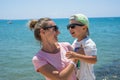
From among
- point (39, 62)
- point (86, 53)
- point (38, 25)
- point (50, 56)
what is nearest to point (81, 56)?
point (86, 53)

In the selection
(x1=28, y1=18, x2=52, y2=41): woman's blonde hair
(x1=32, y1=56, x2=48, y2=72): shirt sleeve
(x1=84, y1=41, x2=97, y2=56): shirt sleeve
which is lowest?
(x1=32, y1=56, x2=48, y2=72): shirt sleeve

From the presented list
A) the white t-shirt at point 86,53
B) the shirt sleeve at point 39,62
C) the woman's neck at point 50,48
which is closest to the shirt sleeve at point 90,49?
the white t-shirt at point 86,53

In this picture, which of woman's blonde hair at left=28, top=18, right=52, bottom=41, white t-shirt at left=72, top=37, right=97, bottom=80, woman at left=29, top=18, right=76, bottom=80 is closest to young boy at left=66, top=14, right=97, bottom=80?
white t-shirt at left=72, top=37, right=97, bottom=80

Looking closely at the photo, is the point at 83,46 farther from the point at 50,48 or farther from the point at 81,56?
the point at 50,48

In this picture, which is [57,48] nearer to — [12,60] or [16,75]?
[16,75]

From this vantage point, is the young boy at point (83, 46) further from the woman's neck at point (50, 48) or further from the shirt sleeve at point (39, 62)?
the shirt sleeve at point (39, 62)

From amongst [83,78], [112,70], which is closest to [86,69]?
[83,78]

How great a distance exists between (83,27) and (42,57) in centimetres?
73

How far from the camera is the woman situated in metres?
3.12

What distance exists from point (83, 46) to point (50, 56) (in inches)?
19.8

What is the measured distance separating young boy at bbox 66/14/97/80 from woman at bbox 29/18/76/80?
0.20 m

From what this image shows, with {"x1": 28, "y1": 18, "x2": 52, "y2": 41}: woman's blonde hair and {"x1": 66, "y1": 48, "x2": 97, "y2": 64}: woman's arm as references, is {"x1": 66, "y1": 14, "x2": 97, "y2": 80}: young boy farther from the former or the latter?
{"x1": 28, "y1": 18, "x2": 52, "y2": 41}: woman's blonde hair

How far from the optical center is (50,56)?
10.7 feet

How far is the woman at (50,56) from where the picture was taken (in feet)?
10.2
